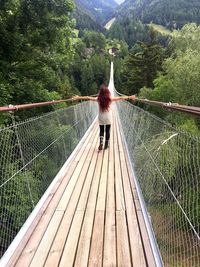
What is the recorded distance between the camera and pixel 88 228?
8.87 feet

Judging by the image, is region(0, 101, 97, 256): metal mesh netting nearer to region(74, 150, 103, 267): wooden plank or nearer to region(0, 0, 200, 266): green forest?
region(0, 0, 200, 266): green forest

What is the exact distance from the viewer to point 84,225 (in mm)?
2768

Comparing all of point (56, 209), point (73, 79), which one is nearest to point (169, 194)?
point (56, 209)

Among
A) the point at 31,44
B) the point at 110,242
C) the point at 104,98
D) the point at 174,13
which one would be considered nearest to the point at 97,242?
the point at 110,242

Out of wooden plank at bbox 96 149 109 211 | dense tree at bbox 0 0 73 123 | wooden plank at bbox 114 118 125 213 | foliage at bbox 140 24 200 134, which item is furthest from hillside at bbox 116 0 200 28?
wooden plank at bbox 96 149 109 211

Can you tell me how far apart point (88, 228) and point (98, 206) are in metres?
0.52

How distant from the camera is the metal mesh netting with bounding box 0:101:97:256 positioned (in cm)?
293

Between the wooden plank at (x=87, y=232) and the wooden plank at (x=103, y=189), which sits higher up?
the wooden plank at (x=87, y=232)

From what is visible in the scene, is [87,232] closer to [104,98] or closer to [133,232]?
[133,232]

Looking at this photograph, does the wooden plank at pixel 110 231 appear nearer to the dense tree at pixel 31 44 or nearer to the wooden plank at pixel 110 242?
the wooden plank at pixel 110 242

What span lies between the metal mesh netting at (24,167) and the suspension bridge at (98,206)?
10mm

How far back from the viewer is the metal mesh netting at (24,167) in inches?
115

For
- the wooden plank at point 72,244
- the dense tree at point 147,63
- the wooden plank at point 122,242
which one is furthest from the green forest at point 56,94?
the wooden plank at point 72,244

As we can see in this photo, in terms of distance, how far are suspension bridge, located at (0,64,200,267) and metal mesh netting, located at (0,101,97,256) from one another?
10mm
